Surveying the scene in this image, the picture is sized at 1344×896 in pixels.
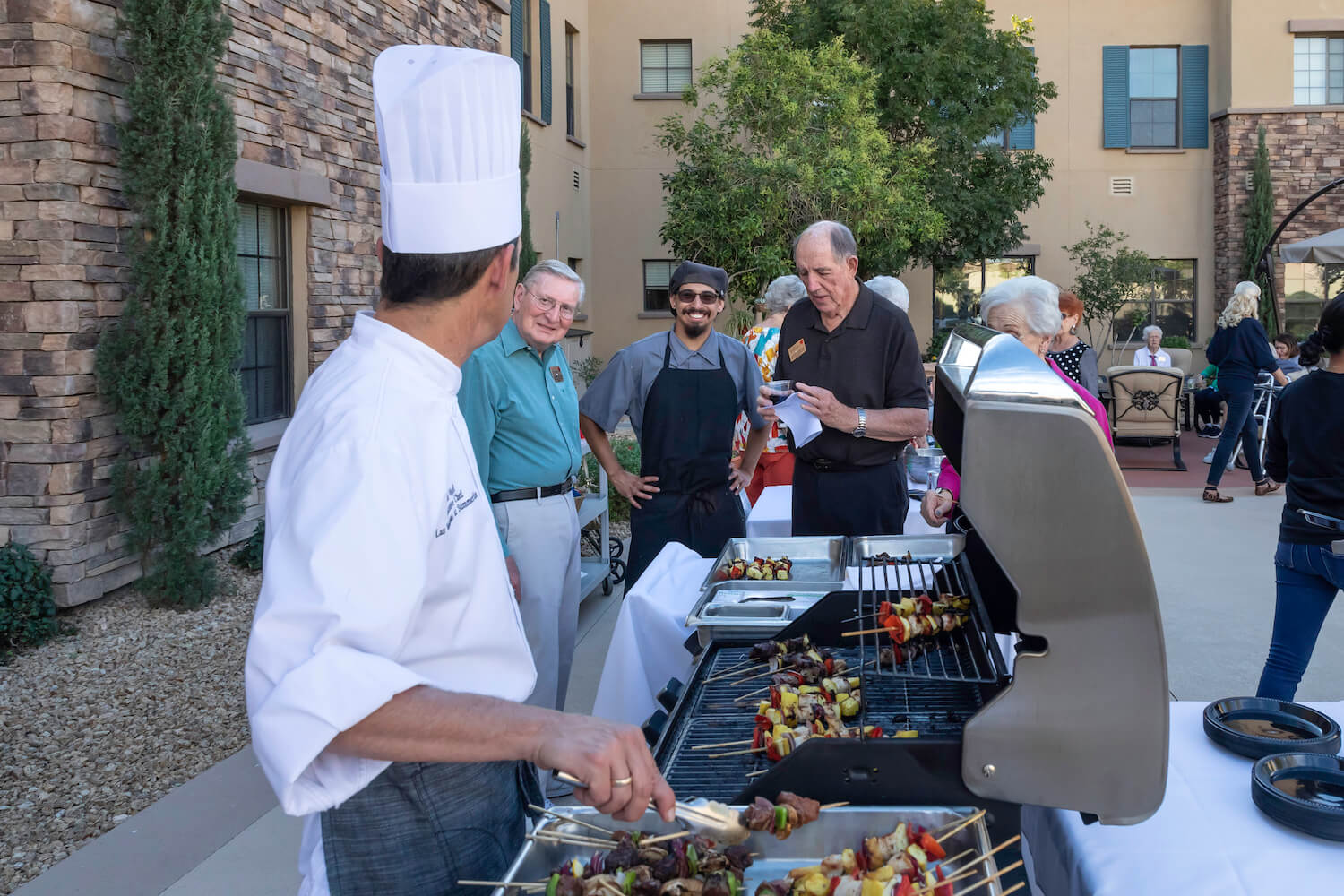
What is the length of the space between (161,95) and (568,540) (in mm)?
3876

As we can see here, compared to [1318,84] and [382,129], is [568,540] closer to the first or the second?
[382,129]

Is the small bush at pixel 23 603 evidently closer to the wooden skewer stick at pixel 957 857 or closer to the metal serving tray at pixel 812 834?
the metal serving tray at pixel 812 834

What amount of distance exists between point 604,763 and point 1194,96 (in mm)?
23333

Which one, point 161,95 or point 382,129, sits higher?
point 161,95

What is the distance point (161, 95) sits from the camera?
20.0 ft

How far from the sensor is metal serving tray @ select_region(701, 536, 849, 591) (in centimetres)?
361

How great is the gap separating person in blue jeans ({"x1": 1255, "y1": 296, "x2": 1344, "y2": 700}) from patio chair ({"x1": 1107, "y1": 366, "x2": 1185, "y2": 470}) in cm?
987

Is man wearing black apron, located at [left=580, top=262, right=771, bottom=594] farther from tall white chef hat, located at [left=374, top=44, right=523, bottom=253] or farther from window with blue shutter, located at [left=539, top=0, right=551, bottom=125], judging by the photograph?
window with blue shutter, located at [left=539, top=0, right=551, bottom=125]

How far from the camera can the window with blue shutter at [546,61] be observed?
17359 millimetres

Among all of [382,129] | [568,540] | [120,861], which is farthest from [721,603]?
→ [120,861]

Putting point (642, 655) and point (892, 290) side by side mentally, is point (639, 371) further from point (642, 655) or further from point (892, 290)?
point (892, 290)

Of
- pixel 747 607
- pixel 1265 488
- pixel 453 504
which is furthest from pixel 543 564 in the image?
pixel 1265 488

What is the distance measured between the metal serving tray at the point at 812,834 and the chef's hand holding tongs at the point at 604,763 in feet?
0.97

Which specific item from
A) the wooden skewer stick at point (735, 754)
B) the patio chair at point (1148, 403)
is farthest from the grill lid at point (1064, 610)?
the patio chair at point (1148, 403)
